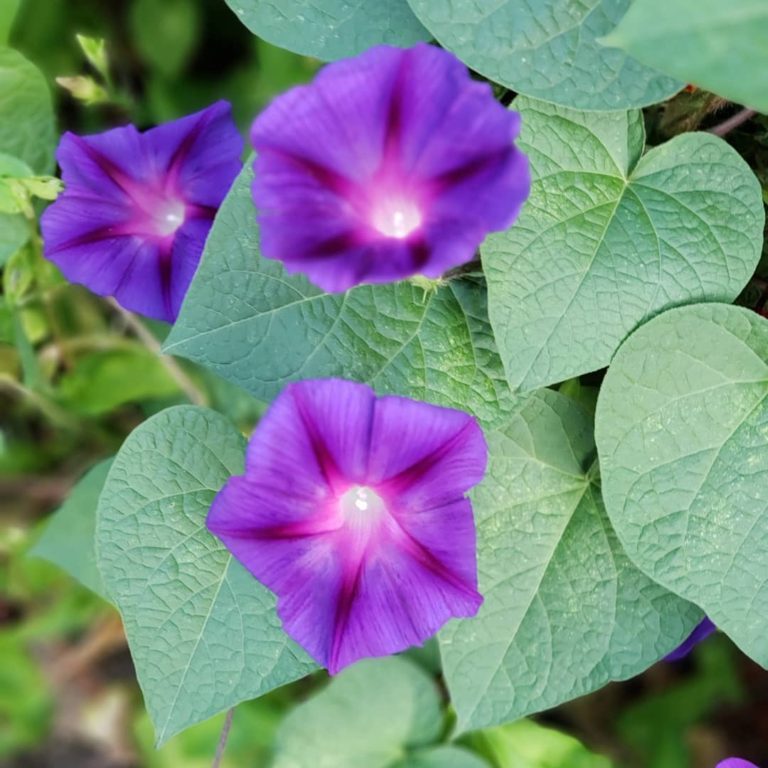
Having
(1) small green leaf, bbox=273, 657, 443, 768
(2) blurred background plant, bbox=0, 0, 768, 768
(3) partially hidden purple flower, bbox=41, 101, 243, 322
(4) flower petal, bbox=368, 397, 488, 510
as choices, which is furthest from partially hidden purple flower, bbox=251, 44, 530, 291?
(1) small green leaf, bbox=273, 657, 443, 768

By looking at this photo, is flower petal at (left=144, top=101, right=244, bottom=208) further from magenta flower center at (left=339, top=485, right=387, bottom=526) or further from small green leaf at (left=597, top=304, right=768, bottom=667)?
small green leaf at (left=597, top=304, right=768, bottom=667)

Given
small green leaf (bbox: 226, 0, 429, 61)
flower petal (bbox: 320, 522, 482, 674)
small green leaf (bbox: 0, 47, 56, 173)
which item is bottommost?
flower petal (bbox: 320, 522, 482, 674)

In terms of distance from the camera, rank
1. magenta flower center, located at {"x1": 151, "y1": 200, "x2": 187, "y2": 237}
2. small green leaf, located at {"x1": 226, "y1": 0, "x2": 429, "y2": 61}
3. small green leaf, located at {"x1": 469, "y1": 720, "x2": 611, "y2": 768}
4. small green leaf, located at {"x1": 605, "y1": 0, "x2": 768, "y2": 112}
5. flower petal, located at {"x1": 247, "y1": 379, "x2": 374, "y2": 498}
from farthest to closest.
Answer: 1. small green leaf, located at {"x1": 469, "y1": 720, "x2": 611, "y2": 768}
2. magenta flower center, located at {"x1": 151, "y1": 200, "x2": 187, "y2": 237}
3. small green leaf, located at {"x1": 226, "y1": 0, "x2": 429, "y2": 61}
4. flower petal, located at {"x1": 247, "y1": 379, "x2": 374, "y2": 498}
5. small green leaf, located at {"x1": 605, "y1": 0, "x2": 768, "y2": 112}

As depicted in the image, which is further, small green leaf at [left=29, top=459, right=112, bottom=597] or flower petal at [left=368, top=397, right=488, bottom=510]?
small green leaf at [left=29, top=459, right=112, bottom=597]

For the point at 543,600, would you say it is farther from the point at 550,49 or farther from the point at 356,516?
the point at 550,49

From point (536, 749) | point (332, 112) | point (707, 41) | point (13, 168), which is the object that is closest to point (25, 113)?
point (13, 168)

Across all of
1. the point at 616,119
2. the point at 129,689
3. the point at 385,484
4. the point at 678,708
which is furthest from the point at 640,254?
the point at 129,689

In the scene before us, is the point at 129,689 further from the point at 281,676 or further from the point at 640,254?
the point at 640,254

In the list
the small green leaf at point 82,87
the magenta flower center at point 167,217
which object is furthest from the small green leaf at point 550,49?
the small green leaf at point 82,87
